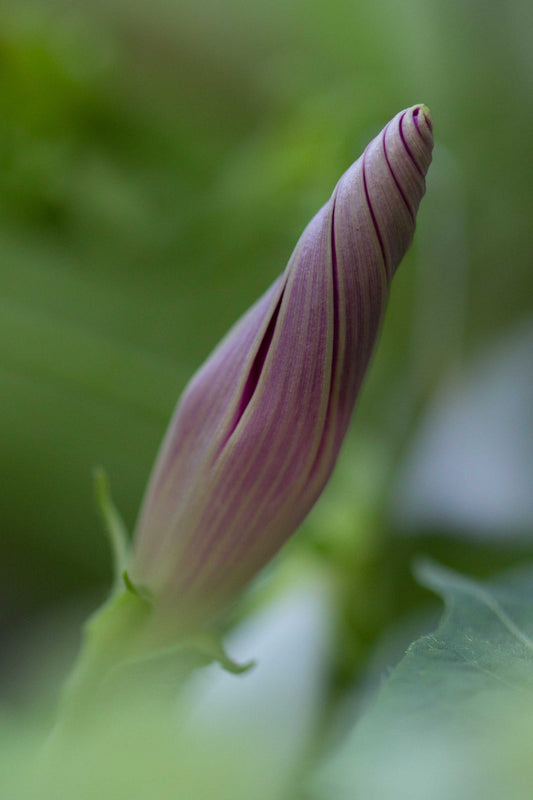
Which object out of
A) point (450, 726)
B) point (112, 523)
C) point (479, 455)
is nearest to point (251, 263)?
point (479, 455)

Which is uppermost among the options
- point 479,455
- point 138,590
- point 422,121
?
point 422,121

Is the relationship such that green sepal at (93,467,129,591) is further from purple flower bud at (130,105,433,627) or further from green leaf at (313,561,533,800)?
green leaf at (313,561,533,800)

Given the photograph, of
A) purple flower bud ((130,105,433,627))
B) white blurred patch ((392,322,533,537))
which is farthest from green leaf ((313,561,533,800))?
white blurred patch ((392,322,533,537))

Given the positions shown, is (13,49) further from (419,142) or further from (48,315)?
(419,142)

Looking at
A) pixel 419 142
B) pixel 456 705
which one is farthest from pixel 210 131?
pixel 456 705

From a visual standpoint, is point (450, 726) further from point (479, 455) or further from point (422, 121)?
point (479, 455)

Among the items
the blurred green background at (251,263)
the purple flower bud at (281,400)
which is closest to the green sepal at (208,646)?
the purple flower bud at (281,400)

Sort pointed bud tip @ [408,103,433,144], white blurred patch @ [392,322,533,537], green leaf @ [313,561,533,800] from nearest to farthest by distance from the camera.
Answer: green leaf @ [313,561,533,800] < pointed bud tip @ [408,103,433,144] < white blurred patch @ [392,322,533,537]
